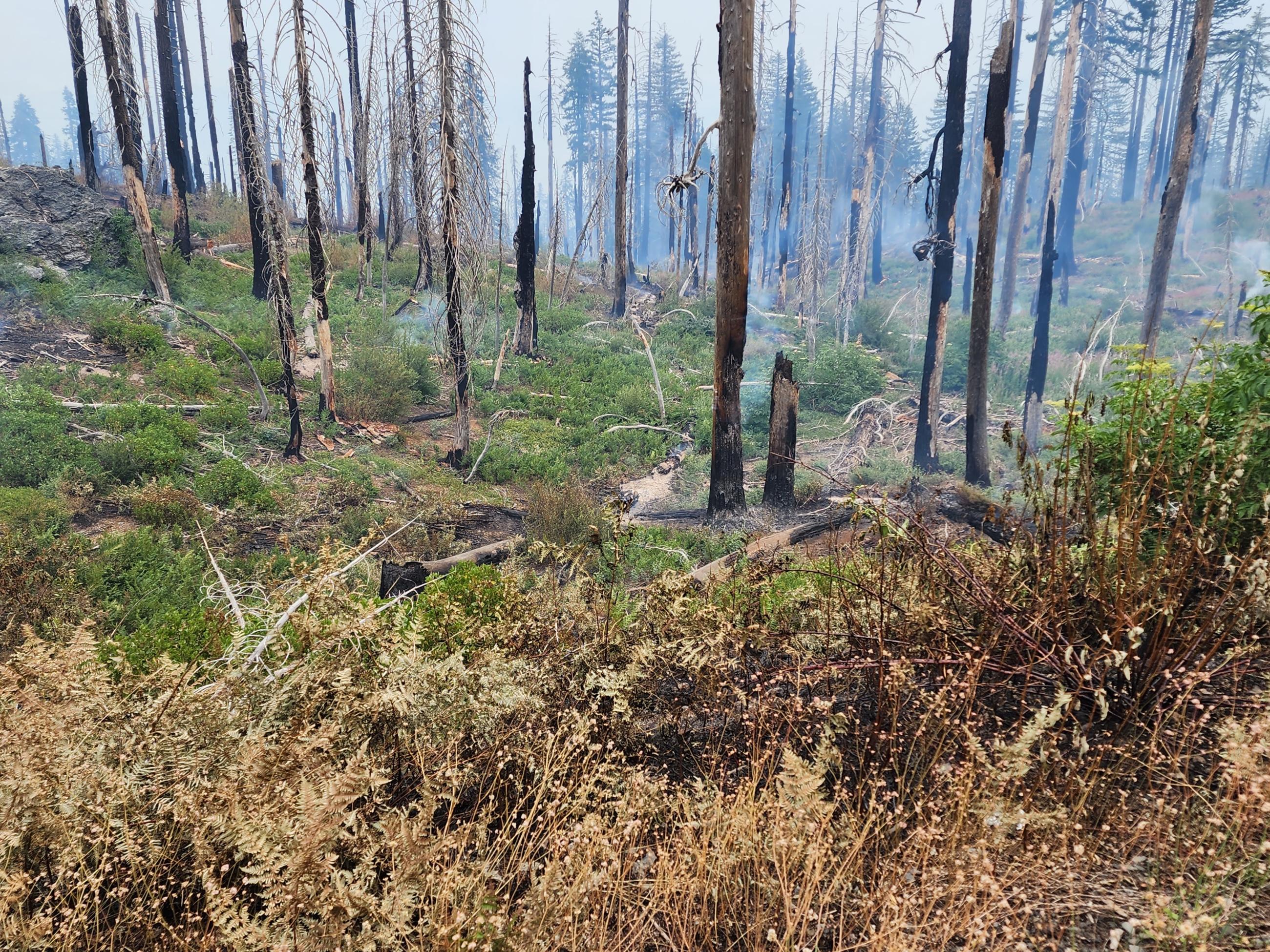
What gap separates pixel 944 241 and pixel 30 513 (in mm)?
15634

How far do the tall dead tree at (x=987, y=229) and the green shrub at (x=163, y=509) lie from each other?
11.7m

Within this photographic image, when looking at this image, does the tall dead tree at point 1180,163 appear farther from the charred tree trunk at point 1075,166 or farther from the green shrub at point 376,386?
the charred tree trunk at point 1075,166

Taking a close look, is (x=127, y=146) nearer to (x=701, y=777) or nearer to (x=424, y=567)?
(x=424, y=567)

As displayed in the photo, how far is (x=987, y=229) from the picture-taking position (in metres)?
11.8

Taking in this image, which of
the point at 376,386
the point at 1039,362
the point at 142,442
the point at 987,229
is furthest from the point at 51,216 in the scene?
the point at 1039,362

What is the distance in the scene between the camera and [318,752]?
255 centimetres

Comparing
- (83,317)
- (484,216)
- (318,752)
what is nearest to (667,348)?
(484,216)

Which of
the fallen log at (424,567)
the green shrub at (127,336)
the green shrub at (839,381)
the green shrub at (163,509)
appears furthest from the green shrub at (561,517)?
the green shrub at (839,381)

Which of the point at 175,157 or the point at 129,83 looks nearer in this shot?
the point at 129,83

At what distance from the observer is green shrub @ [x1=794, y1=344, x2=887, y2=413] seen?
19.9m

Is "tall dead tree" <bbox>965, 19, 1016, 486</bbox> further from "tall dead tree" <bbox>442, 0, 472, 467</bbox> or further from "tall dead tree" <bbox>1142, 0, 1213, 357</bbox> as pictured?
"tall dead tree" <bbox>442, 0, 472, 467</bbox>

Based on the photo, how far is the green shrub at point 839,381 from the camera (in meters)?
19.9

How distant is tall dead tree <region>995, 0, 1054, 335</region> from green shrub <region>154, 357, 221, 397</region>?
2780 centimetres

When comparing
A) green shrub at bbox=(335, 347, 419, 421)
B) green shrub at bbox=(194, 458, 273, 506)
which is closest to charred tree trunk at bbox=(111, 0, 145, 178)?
green shrub at bbox=(335, 347, 419, 421)
